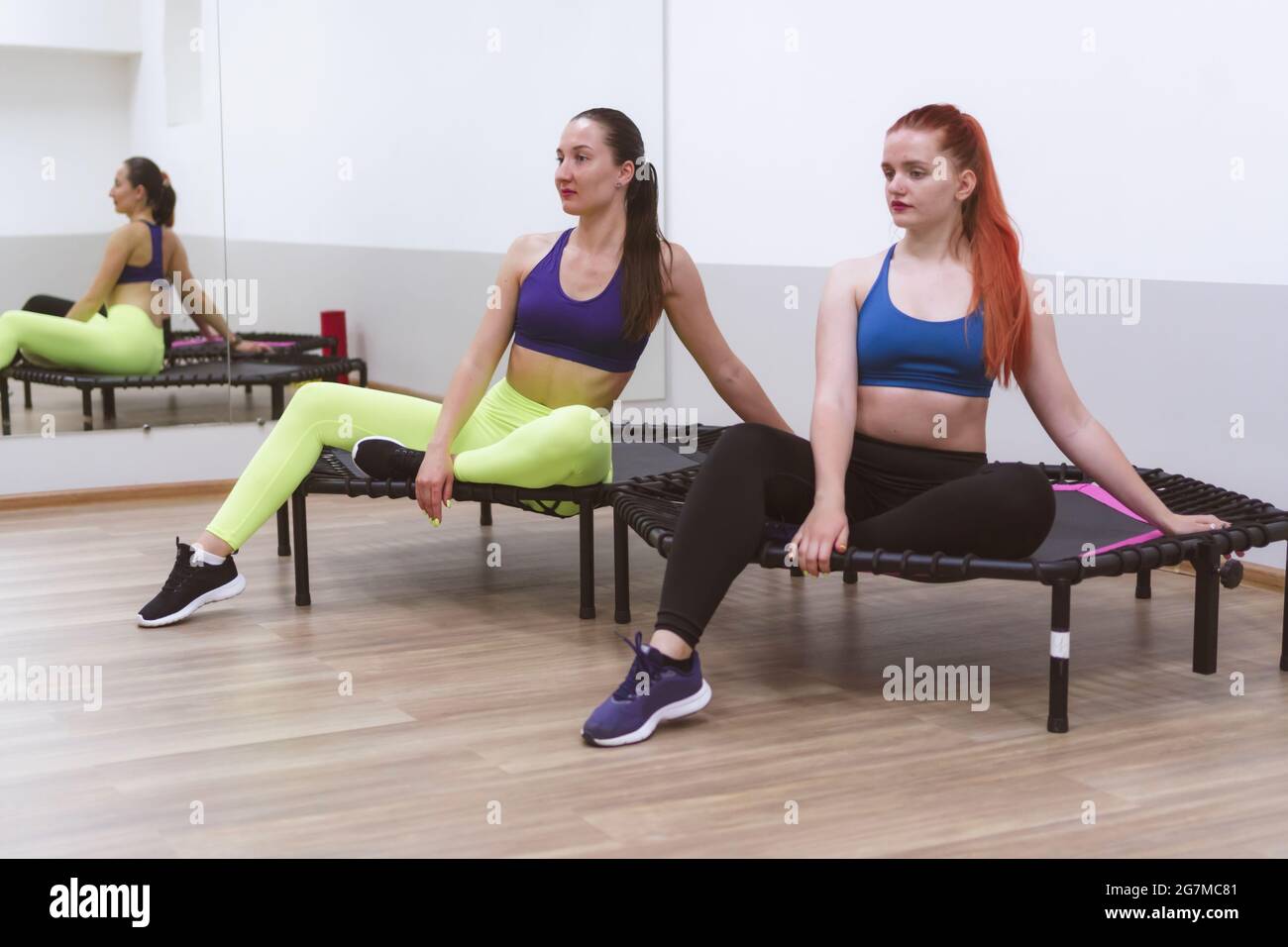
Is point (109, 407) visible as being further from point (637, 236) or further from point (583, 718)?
point (583, 718)

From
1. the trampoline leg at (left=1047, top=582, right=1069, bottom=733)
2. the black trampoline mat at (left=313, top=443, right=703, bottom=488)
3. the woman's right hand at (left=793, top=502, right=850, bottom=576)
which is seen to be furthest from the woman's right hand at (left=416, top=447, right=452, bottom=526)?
the trampoline leg at (left=1047, top=582, right=1069, bottom=733)

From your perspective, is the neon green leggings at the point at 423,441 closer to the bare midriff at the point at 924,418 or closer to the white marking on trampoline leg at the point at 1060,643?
the bare midriff at the point at 924,418

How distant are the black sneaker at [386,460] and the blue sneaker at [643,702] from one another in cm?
96

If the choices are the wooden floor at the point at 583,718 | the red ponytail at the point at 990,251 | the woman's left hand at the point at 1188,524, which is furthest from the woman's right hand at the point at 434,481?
the woman's left hand at the point at 1188,524

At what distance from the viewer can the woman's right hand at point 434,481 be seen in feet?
11.3

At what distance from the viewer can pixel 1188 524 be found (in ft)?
9.76

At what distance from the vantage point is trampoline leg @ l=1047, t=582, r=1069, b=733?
273 centimetres

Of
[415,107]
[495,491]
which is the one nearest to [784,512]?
[495,491]

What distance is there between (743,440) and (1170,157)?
5.72ft

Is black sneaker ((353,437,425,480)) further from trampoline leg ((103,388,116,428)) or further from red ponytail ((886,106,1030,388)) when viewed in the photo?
trampoline leg ((103,388,116,428))

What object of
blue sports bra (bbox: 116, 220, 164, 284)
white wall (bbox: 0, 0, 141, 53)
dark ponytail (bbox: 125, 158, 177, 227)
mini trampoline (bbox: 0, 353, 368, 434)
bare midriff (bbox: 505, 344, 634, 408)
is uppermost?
white wall (bbox: 0, 0, 141, 53)

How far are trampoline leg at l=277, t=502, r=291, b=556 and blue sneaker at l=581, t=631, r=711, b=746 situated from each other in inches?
64.7

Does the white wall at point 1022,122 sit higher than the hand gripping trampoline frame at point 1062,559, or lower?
higher

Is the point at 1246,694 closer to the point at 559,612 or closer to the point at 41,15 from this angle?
the point at 559,612
